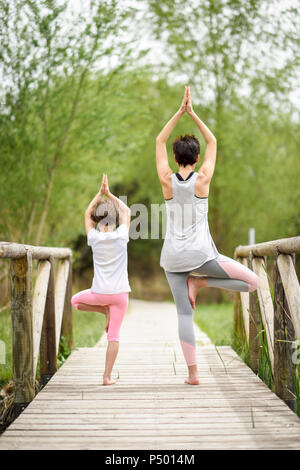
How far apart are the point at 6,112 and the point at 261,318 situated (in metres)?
5.12

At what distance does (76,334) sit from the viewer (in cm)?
681

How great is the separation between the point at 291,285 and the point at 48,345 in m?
2.09

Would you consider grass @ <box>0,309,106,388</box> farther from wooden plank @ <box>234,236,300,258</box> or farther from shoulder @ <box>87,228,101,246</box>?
wooden plank @ <box>234,236,300,258</box>

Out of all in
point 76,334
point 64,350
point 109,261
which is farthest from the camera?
point 76,334

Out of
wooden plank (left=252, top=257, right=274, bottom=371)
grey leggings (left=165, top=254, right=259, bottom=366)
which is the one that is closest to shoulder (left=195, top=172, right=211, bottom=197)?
grey leggings (left=165, top=254, right=259, bottom=366)

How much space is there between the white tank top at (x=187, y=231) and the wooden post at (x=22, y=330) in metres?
0.91

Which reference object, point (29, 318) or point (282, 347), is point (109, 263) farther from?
point (282, 347)

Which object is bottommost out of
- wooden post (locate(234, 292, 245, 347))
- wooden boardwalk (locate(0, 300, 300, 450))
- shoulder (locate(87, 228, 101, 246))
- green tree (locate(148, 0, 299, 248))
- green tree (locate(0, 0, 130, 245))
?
wooden boardwalk (locate(0, 300, 300, 450))

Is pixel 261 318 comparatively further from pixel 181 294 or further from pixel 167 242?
pixel 167 242

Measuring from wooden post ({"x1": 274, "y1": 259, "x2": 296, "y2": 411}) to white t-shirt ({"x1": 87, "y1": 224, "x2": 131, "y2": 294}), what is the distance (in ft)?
3.18

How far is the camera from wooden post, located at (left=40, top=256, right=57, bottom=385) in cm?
413

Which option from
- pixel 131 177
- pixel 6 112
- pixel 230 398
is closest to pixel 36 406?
pixel 230 398

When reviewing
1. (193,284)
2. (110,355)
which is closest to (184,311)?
(193,284)

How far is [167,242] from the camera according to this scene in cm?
324
